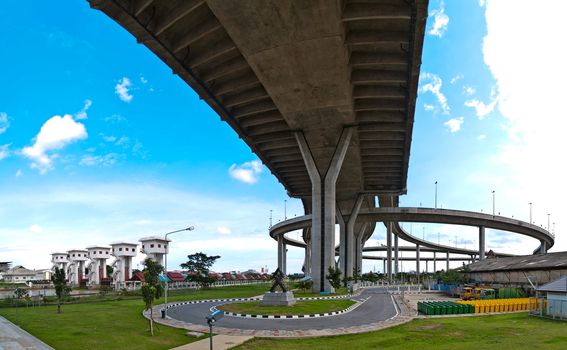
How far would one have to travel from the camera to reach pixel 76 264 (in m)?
108

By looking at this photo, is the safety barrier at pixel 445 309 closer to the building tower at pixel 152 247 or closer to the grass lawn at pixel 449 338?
the grass lawn at pixel 449 338

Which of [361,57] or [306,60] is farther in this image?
[361,57]

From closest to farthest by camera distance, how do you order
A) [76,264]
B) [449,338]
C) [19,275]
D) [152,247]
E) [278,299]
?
[449,338], [278,299], [152,247], [76,264], [19,275]

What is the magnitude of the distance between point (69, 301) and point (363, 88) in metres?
37.1

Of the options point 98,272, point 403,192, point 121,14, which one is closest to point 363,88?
point 121,14

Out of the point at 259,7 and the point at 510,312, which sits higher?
the point at 259,7

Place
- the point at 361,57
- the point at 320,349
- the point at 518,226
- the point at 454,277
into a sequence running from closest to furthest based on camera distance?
the point at 320,349 → the point at 361,57 → the point at 454,277 → the point at 518,226

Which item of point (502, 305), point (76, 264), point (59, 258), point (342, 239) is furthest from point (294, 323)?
point (59, 258)

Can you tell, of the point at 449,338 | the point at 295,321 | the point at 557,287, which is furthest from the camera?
the point at 557,287

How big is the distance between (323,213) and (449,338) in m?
29.9

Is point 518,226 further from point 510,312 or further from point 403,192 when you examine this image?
point 510,312

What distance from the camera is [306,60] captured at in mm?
32688

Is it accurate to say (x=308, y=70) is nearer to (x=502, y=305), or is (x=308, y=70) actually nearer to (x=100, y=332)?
(x=502, y=305)

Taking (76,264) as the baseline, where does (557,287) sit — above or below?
above
